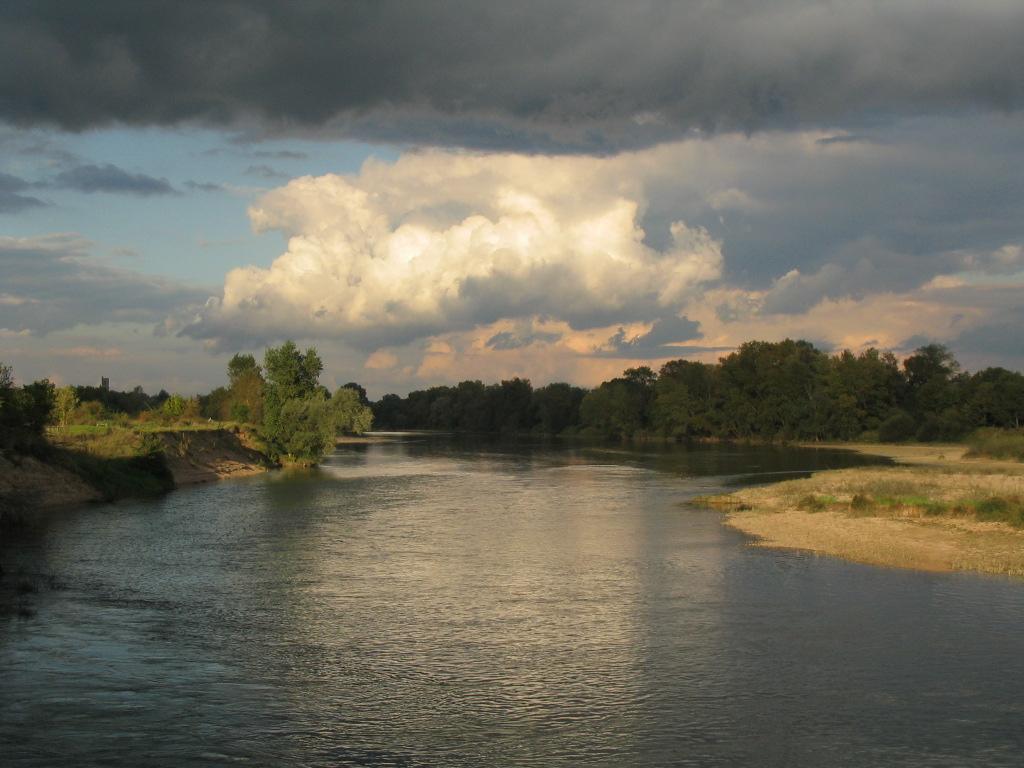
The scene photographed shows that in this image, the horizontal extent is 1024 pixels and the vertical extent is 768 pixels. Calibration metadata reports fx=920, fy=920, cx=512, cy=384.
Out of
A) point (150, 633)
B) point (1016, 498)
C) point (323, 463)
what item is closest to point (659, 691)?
point (150, 633)

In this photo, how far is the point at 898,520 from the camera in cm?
4544

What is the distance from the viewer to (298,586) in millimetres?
31750

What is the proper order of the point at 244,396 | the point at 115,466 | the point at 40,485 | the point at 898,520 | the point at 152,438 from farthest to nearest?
the point at 244,396, the point at 152,438, the point at 115,466, the point at 40,485, the point at 898,520

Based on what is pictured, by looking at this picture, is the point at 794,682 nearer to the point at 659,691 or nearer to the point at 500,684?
the point at 659,691

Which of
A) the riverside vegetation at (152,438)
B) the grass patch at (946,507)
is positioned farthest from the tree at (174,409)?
the grass patch at (946,507)

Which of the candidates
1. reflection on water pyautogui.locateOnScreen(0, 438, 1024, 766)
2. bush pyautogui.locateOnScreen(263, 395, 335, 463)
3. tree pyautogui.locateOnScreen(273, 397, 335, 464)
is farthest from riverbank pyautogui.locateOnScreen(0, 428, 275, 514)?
reflection on water pyautogui.locateOnScreen(0, 438, 1024, 766)

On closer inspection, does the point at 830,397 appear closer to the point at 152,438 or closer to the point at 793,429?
the point at 793,429

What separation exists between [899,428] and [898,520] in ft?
394

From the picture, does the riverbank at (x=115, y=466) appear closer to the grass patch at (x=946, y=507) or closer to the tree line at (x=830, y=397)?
the grass patch at (x=946, y=507)

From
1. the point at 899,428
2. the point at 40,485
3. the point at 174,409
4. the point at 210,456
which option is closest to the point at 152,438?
the point at 210,456

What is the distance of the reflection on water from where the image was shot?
17156mm

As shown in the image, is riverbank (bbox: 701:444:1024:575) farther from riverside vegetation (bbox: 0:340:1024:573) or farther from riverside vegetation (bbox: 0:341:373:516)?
riverside vegetation (bbox: 0:341:373:516)

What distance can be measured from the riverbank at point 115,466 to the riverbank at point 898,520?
125 ft

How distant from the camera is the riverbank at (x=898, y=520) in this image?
36.1 metres
